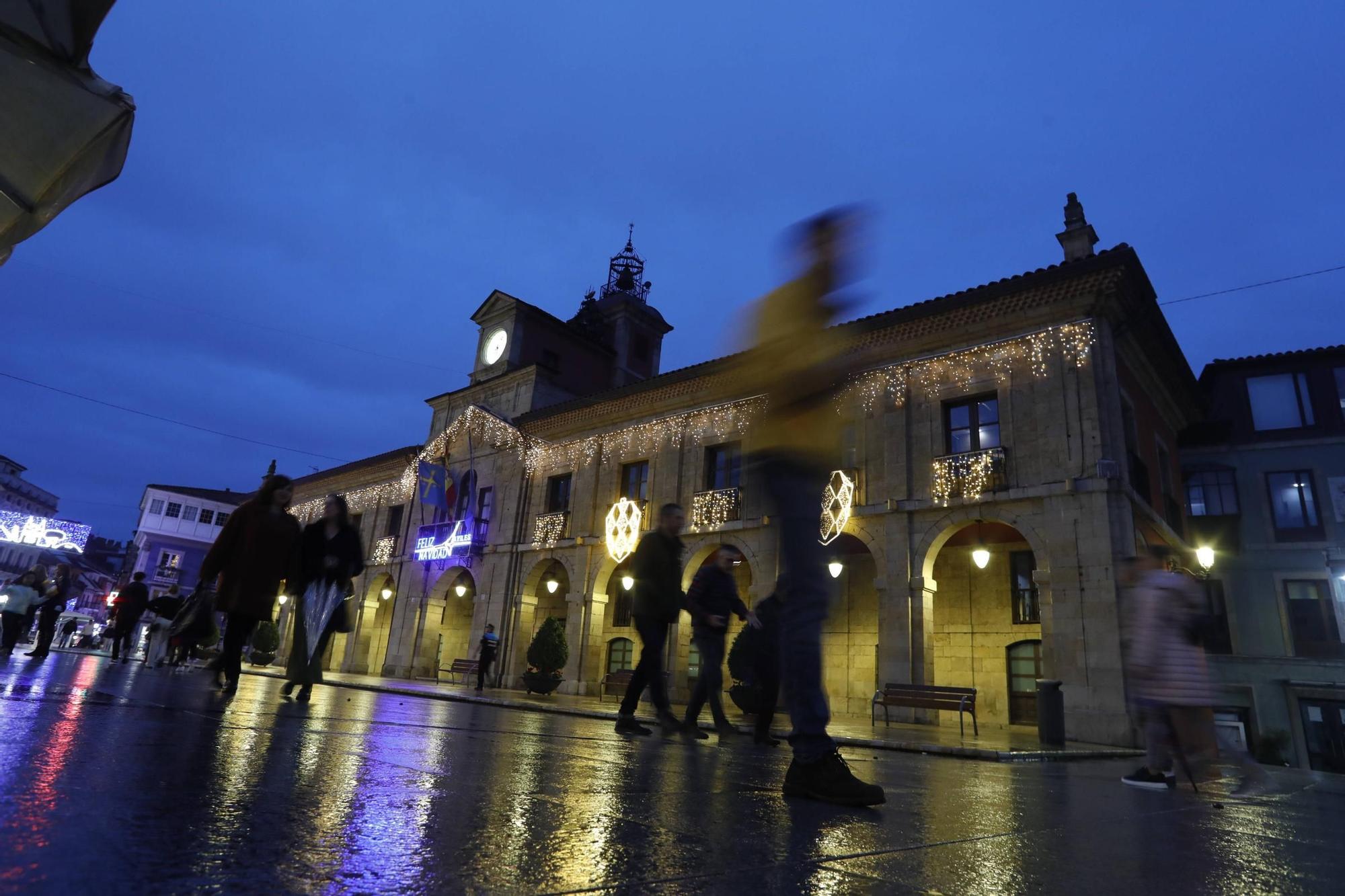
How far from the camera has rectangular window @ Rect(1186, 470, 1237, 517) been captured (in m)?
23.9

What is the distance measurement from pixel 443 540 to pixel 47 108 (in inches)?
916

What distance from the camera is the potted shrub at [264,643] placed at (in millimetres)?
25547

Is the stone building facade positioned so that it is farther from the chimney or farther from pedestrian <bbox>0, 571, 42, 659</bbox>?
pedestrian <bbox>0, 571, 42, 659</bbox>

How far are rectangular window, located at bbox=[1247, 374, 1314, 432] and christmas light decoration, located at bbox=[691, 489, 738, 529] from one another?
17.1 metres

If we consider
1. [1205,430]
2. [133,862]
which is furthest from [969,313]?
[133,862]

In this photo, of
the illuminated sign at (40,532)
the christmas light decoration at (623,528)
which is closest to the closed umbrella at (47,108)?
the christmas light decoration at (623,528)

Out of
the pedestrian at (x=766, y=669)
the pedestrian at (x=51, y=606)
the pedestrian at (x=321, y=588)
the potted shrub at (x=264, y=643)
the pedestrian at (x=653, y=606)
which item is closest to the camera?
the pedestrian at (x=653, y=606)

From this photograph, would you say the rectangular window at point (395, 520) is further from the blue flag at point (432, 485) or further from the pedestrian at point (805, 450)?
the pedestrian at point (805, 450)

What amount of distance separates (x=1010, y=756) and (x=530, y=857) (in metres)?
8.23

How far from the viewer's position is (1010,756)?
27.4ft

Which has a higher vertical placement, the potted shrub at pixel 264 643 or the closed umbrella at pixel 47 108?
the closed umbrella at pixel 47 108

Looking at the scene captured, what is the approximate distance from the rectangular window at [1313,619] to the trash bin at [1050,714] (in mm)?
16510

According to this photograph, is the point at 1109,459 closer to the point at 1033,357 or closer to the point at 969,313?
the point at 1033,357

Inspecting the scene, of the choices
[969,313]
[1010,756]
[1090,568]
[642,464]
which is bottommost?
[1010,756]
